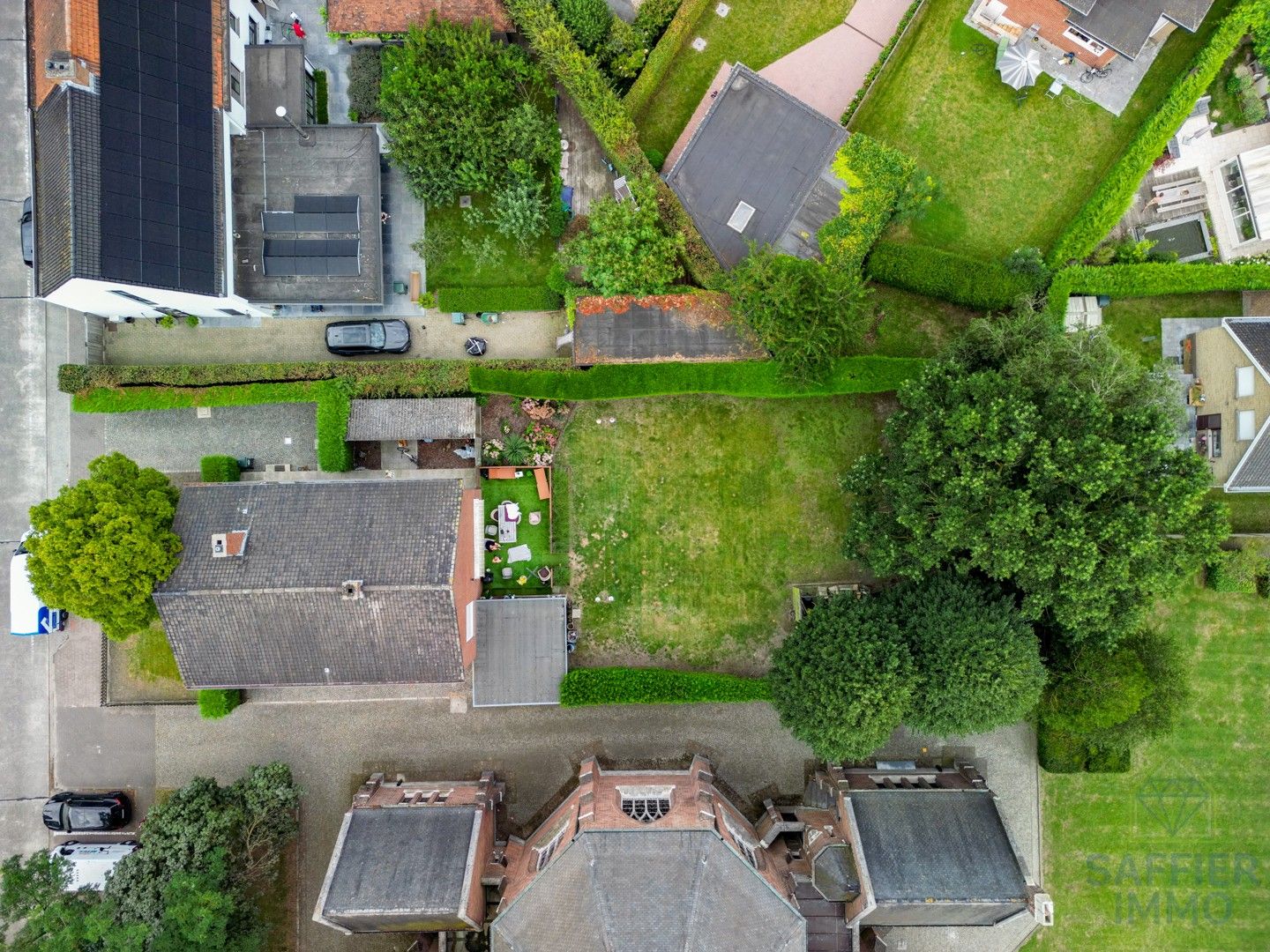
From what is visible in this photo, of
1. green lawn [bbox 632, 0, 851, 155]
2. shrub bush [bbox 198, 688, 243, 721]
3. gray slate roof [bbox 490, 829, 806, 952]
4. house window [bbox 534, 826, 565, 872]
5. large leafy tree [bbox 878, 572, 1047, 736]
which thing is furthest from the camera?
green lawn [bbox 632, 0, 851, 155]

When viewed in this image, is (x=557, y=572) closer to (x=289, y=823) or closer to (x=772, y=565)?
(x=772, y=565)

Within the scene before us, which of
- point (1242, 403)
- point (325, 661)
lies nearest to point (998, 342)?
point (1242, 403)

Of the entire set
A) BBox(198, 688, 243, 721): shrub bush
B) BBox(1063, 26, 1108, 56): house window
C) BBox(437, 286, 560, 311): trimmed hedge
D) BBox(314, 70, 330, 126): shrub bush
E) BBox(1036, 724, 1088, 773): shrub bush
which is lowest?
BBox(1036, 724, 1088, 773): shrub bush

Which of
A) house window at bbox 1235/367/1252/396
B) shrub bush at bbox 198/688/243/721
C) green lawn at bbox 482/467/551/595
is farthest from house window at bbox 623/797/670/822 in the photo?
house window at bbox 1235/367/1252/396

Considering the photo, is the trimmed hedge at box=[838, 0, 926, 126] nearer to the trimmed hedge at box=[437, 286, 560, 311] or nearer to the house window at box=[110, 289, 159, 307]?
the trimmed hedge at box=[437, 286, 560, 311]

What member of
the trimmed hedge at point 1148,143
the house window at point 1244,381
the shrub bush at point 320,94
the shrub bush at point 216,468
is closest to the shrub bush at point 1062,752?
the house window at point 1244,381

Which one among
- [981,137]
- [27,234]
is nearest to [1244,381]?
[981,137]

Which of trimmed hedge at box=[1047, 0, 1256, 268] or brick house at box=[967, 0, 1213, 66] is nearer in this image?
brick house at box=[967, 0, 1213, 66]

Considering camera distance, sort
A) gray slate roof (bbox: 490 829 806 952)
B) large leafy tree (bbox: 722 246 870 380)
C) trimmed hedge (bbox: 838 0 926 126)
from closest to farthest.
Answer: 1. gray slate roof (bbox: 490 829 806 952)
2. large leafy tree (bbox: 722 246 870 380)
3. trimmed hedge (bbox: 838 0 926 126)
